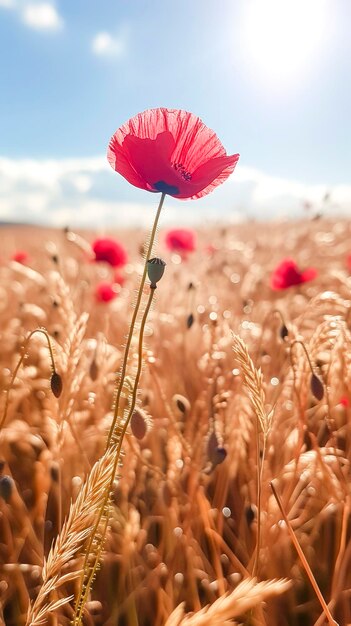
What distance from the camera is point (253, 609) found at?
2.78 feet

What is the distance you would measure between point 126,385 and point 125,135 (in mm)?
289

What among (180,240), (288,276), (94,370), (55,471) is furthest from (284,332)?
(180,240)

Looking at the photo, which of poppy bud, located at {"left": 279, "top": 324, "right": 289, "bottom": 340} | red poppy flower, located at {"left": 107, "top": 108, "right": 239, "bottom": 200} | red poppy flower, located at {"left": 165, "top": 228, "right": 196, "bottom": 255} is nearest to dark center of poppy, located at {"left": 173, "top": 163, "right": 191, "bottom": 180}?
red poppy flower, located at {"left": 107, "top": 108, "right": 239, "bottom": 200}

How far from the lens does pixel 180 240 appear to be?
2.83 meters

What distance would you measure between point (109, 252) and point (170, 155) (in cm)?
155

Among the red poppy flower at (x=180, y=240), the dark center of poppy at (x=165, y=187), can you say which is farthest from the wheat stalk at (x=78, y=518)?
the red poppy flower at (x=180, y=240)

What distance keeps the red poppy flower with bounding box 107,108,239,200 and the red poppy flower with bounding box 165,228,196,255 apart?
206cm

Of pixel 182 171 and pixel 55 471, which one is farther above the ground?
pixel 182 171

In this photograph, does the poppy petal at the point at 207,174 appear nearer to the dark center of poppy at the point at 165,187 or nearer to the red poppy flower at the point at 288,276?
the dark center of poppy at the point at 165,187

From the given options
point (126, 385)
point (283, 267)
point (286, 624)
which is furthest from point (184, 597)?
point (283, 267)

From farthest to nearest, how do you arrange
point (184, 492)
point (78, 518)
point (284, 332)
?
point (184, 492), point (284, 332), point (78, 518)

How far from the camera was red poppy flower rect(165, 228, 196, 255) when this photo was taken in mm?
2822

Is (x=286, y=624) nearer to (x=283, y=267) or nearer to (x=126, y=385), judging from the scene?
(x=126, y=385)

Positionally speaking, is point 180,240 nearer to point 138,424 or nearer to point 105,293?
point 105,293
